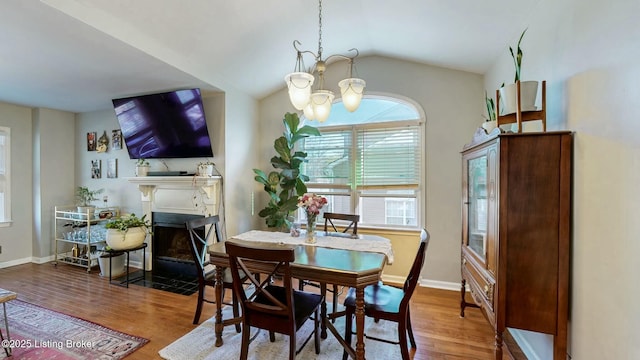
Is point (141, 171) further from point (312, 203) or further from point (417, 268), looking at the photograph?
point (417, 268)

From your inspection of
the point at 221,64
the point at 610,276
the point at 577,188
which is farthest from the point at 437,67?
the point at 610,276

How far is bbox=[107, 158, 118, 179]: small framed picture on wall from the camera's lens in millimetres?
4578

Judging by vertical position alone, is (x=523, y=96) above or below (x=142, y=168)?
above

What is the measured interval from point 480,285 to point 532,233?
0.66 meters

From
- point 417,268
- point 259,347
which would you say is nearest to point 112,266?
point 259,347

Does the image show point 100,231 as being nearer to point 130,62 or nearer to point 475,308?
point 130,62

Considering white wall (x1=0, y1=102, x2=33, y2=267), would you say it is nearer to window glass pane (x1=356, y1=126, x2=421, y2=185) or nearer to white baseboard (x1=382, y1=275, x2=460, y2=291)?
window glass pane (x1=356, y1=126, x2=421, y2=185)

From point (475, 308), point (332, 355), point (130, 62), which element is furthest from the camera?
point (475, 308)

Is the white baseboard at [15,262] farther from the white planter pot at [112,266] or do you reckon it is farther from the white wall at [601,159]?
the white wall at [601,159]

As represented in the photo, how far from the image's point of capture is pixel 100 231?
416 centimetres

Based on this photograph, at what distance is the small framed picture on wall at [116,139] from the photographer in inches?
178

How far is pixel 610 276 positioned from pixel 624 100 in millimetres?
841

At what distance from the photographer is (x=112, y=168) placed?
4.60 meters

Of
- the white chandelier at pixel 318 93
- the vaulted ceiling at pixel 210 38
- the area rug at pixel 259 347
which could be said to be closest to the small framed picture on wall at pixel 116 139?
the vaulted ceiling at pixel 210 38
